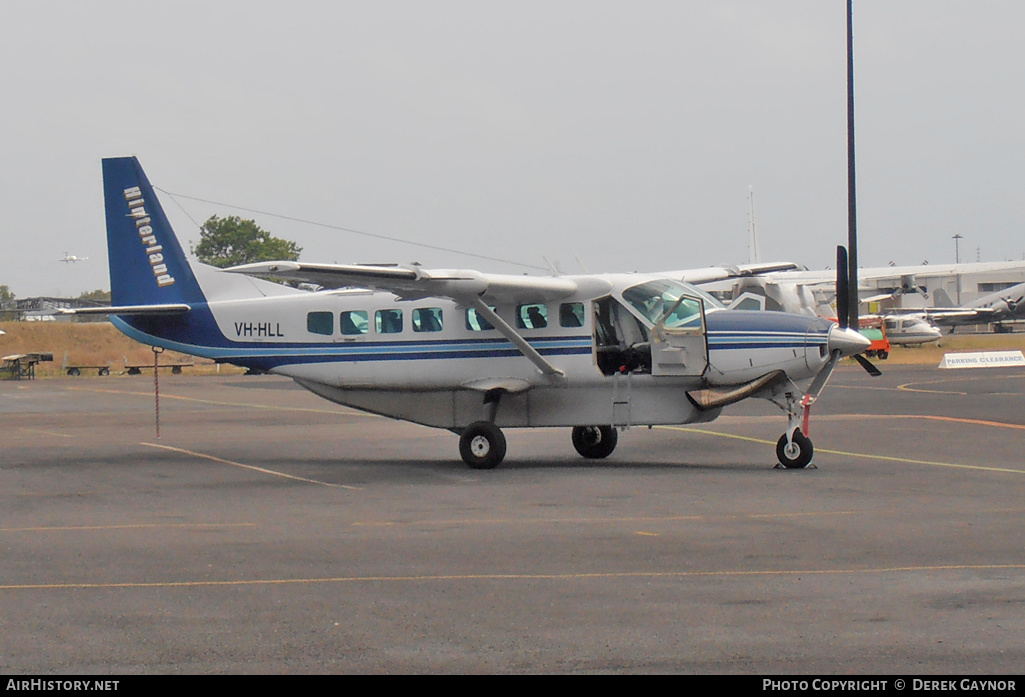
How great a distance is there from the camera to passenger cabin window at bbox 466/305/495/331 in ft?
58.1

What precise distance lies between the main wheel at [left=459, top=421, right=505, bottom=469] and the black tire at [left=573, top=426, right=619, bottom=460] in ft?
5.91

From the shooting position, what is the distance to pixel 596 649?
643 centimetres

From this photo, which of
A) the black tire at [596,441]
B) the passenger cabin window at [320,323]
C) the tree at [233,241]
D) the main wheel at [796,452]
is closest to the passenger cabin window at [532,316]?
the black tire at [596,441]

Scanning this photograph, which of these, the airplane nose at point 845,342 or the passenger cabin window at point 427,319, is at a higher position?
the passenger cabin window at point 427,319

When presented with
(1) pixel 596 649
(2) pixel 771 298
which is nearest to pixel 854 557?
(1) pixel 596 649

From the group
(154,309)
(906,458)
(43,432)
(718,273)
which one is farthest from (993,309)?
(154,309)

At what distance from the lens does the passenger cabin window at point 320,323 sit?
61.3 feet

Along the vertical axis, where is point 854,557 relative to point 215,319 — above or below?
below

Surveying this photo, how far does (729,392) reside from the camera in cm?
1652

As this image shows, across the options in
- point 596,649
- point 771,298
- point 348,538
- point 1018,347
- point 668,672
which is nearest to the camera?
point 668,672

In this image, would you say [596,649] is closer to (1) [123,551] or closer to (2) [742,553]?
(2) [742,553]

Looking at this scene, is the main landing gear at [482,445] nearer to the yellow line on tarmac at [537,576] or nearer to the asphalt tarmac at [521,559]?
the asphalt tarmac at [521,559]

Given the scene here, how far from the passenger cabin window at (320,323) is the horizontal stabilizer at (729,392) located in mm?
5729

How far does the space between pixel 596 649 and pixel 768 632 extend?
1043 millimetres
